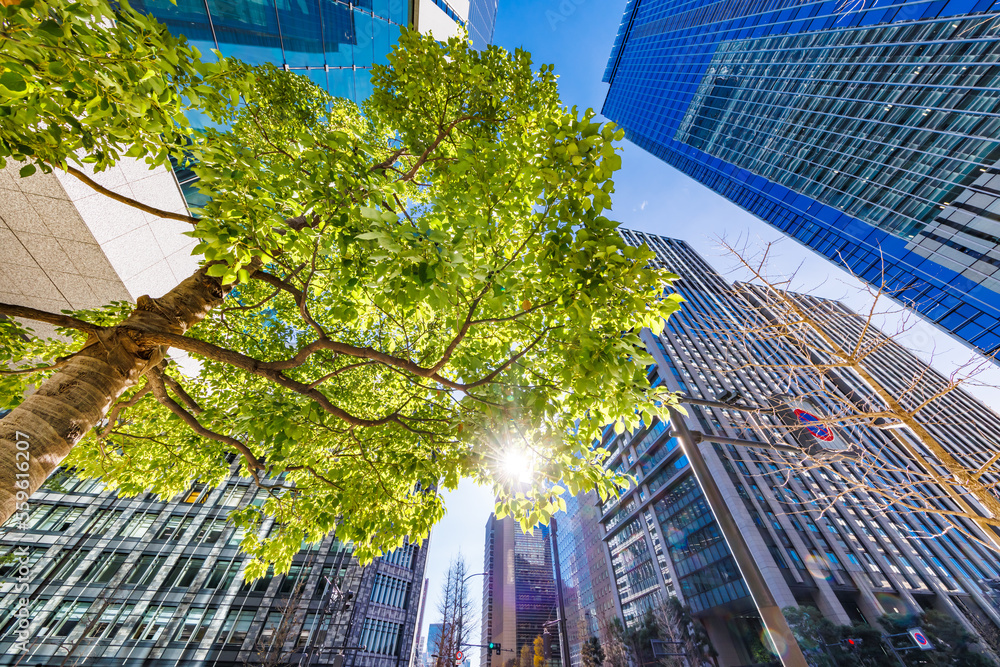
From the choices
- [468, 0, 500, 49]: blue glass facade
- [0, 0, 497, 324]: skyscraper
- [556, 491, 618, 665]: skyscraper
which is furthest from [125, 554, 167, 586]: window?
[556, 491, 618, 665]: skyscraper

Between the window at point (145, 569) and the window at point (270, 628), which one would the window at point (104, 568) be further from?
the window at point (270, 628)

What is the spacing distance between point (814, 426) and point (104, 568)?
43.4 metres

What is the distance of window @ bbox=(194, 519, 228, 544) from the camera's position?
28584 mm

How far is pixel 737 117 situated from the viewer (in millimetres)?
50656

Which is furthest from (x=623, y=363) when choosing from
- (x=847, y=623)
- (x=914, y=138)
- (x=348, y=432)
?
(x=847, y=623)

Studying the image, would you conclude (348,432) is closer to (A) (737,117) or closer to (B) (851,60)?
(B) (851,60)

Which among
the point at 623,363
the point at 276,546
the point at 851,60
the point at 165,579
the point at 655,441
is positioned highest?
the point at 851,60

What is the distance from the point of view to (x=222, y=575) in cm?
2742

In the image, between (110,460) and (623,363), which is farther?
(110,460)

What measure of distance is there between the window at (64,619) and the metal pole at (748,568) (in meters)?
40.3

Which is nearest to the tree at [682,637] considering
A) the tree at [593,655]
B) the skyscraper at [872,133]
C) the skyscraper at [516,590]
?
the tree at [593,655]

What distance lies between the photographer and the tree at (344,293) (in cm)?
280

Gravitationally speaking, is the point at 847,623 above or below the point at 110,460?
above

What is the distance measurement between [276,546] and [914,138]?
5201 cm
